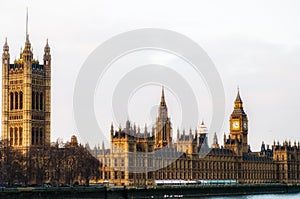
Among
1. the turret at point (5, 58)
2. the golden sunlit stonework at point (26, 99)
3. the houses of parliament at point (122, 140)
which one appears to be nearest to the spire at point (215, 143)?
the houses of parliament at point (122, 140)

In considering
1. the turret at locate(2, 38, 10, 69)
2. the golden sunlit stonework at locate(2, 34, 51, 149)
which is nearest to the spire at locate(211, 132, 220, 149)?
the golden sunlit stonework at locate(2, 34, 51, 149)

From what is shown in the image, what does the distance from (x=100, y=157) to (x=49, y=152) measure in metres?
13.6

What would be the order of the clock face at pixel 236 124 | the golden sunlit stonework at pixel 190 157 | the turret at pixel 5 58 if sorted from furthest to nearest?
1. the clock face at pixel 236 124
2. the turret at pixel 5 58
3. the golden sunlit stonework at pixel 190 157

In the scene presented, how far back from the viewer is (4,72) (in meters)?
136

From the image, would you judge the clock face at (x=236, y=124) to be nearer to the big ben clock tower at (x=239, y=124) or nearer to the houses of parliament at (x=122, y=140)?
the big ben clock tower at (x=239, y=124)

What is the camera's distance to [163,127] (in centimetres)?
14262

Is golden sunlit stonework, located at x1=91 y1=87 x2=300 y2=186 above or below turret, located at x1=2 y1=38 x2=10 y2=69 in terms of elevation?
below

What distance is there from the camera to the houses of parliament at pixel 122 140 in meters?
125

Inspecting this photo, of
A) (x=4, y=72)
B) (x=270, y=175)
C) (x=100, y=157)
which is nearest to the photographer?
(x=100, y=157)

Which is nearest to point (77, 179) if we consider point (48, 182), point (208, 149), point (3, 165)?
point (48, 182)

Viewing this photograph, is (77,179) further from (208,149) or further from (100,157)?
(208,149)

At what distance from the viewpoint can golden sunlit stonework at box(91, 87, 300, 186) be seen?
125062 millimetres

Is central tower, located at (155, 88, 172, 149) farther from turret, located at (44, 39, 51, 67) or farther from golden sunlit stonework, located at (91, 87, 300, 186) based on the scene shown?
turret, located at (44, 39, 51, 67)

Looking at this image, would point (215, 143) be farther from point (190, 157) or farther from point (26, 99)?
point (26, 99)
